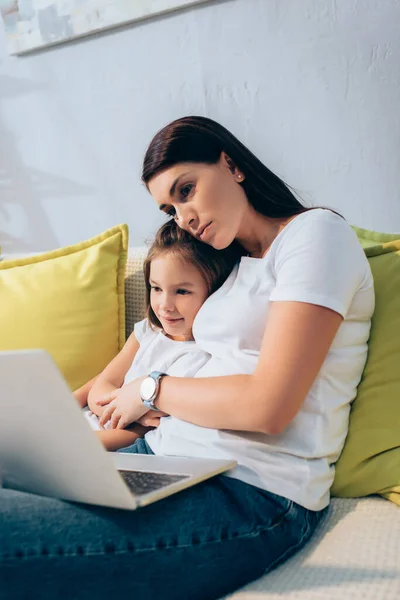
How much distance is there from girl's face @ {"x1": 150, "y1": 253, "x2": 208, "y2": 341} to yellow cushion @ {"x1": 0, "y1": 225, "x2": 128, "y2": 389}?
1.08 ft

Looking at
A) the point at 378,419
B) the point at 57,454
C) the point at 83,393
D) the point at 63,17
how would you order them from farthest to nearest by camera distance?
the point at 63,17 → the point at 83,393 → the point at 378,419 → the point at 57,454

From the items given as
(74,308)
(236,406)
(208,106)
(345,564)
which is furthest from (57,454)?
(208,106)

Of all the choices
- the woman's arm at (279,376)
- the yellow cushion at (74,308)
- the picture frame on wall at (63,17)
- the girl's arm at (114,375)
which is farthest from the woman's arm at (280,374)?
the picture frame on wall at (63,17)

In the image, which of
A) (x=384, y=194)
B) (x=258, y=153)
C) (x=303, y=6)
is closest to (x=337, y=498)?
(x=384, y=194)

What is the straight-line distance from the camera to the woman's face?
123 cm

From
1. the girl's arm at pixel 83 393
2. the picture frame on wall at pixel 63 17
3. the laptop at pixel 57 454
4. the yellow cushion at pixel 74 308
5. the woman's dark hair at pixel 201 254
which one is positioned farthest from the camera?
the picture frame on wall at pixel 63 17

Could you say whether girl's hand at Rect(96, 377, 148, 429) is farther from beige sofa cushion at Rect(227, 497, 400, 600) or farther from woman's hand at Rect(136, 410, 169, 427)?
beige sofa cushion at Rect(227, 497, 400, 600)

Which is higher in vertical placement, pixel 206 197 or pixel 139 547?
pixel 206 197

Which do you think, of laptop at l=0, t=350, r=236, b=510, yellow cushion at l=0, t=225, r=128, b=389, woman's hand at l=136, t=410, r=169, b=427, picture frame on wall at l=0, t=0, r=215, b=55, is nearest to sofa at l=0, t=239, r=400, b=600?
laptop at l=0, t=350, r=236, b=510

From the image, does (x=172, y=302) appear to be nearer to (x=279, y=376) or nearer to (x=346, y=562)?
(x=279, y=376)

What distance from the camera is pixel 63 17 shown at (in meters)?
2.07

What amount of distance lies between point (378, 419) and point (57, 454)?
574 millimetres

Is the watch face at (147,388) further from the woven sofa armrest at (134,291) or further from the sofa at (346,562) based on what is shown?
the woven sofa armrest at (134,291)

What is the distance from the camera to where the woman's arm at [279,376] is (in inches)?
38.7
